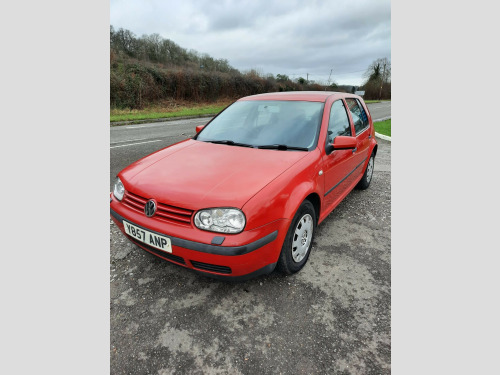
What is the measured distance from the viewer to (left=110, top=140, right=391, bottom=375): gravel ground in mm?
1718

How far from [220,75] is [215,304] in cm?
2634

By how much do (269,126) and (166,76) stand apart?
21661 millimetres

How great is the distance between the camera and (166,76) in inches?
862

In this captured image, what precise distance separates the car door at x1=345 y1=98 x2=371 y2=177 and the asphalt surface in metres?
1.27

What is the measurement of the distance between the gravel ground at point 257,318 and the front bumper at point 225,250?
13.2 inches

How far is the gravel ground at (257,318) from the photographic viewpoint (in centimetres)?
172

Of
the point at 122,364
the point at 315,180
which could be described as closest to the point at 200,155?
the point at 315,180

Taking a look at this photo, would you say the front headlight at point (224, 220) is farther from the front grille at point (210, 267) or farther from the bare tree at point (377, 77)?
the bare tree at point (377, 77)

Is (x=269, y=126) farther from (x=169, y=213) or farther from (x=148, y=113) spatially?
(x=148, y=113)

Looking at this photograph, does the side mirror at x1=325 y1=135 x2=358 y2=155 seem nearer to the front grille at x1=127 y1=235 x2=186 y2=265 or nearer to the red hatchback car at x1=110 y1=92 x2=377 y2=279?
the red hatchback car at x1=110 y1=92 x2=377 y2=279

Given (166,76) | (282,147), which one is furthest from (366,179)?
(166,76)

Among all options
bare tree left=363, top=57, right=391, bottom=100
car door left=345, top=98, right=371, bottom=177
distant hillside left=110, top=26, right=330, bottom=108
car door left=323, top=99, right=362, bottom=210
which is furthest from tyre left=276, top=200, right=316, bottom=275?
bare tree left=363, top=57, right=391, bottom=100

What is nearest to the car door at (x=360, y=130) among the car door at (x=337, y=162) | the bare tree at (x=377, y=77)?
the car door at (x=337, y=162)

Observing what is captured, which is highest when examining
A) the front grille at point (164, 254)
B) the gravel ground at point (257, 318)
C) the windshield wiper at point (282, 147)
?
the windshield wiper at point (282, 147)
